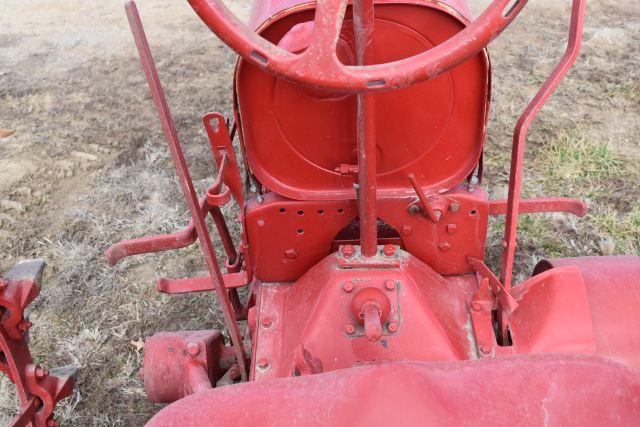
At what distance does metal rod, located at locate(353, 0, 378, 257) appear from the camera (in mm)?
1196

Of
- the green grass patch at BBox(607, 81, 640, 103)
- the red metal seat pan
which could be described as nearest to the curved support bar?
the red metal seat pan

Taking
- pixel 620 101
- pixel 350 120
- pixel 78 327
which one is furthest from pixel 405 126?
pixel 620 101

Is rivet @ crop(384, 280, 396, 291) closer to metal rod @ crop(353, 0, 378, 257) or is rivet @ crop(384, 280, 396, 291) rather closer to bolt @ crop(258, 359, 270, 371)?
metal rod @ crop(353, 0, 378, 257)

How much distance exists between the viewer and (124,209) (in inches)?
121

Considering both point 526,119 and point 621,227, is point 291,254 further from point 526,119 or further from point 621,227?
point 621,227

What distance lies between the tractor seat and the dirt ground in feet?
3.62

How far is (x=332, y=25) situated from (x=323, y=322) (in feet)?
2.62

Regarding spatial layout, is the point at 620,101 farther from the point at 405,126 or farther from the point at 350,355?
the point at 350,355

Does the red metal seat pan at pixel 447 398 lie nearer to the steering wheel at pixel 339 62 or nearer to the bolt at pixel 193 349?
the steering wheel at pixel 339 62

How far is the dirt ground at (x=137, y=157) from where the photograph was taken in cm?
251

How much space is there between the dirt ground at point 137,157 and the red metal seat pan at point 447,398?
4.53 feet

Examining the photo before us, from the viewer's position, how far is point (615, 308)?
5.08 feet

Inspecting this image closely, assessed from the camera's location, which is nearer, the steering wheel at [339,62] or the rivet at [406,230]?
the steering wheel at [339,62]

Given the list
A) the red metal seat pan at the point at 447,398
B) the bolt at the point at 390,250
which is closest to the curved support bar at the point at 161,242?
the bolt at the point at 390,250
